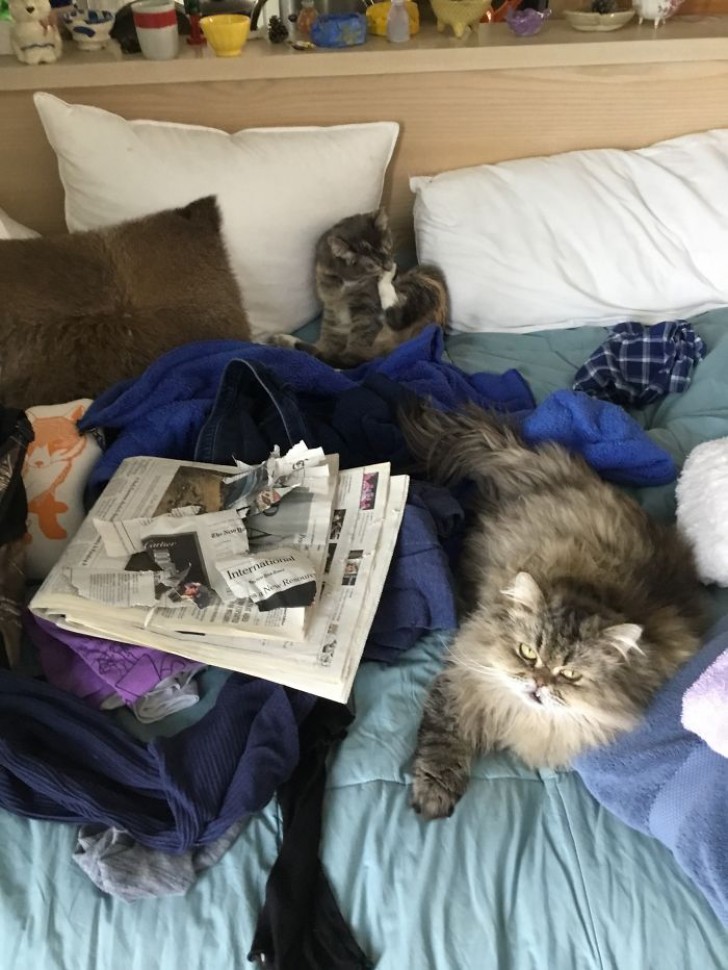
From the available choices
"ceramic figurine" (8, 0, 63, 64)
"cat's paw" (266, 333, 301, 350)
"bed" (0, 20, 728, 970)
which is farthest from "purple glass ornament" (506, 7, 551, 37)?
"bed" (0, 20, 728, 970)

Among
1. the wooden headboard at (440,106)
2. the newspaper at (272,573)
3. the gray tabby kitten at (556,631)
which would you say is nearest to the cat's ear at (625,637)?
the gray tabby kitten at (556,631)

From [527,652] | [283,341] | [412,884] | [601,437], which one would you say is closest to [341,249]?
[283,341]

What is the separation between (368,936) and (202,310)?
1.06 m

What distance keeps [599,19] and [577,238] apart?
0.49m

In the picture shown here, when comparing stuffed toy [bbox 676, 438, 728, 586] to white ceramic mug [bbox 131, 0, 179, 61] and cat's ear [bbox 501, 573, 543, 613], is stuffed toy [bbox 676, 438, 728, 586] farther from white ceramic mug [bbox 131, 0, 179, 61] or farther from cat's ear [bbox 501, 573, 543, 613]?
white ceramic mug [bbox 131, 0, 179, 61]

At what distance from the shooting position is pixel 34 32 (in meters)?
1.58

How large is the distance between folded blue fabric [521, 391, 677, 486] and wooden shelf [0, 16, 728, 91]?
86 centimetres

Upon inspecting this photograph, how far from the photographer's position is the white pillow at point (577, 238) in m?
1.74

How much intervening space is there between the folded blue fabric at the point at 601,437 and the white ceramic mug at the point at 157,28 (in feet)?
3.56

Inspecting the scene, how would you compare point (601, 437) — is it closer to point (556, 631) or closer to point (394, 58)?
point (556, 631)

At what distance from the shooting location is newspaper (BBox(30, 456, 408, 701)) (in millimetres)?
982

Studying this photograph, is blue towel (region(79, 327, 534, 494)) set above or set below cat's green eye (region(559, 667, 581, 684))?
above

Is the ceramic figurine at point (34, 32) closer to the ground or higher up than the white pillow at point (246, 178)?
higher up

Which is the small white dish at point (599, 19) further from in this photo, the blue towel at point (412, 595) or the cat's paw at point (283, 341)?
the blue towel at point (412, 595)
